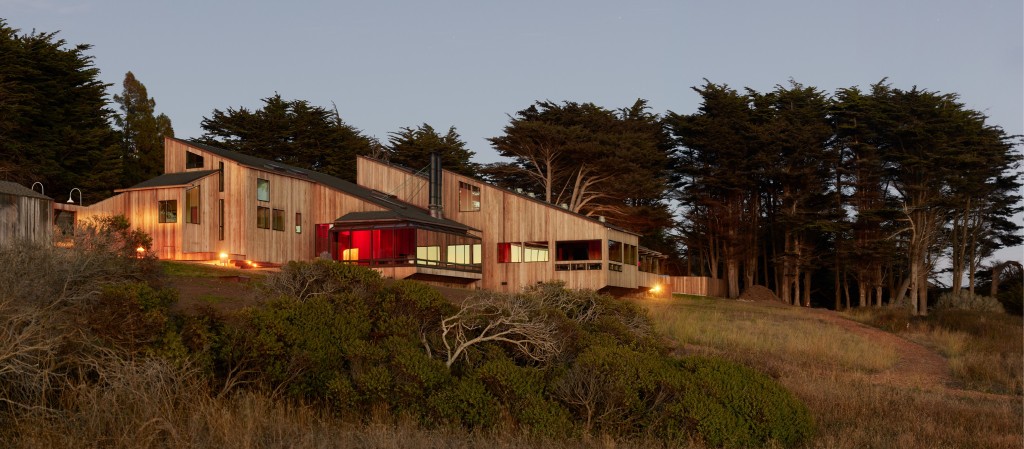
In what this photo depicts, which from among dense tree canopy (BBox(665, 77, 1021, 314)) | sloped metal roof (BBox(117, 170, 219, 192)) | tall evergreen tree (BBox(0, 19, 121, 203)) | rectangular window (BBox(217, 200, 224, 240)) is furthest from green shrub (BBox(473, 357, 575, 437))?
dense tree canopy (BBox(665, 77, 1021, 314))

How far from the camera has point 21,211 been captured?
28.8 metres

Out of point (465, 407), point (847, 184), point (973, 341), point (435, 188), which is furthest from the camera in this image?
point (847, 184)

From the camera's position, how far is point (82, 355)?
40.9ft

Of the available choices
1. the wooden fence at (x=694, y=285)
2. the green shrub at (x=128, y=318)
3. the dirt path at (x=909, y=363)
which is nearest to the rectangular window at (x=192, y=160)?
the green shrub at (x=128, y=318)

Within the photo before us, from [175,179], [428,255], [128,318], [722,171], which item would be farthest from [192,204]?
[722,171]

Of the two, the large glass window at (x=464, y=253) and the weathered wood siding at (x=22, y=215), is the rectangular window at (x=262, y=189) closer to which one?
the large glass window at (x=464, y=253)

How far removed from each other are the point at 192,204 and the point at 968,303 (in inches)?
1468

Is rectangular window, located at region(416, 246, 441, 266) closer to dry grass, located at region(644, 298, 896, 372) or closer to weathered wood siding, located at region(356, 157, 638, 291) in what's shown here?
weathered wood siding, located at region(356, 157, 638, 291)

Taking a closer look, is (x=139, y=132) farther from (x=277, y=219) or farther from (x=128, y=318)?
(x=128, y=318)

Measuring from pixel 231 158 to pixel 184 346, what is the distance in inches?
1018

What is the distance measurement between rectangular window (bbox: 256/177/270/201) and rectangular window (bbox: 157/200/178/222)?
10.2 feet

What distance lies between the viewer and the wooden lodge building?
36.6m

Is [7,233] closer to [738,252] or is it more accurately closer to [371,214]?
[371,214]

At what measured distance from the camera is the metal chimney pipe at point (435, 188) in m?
42.8
